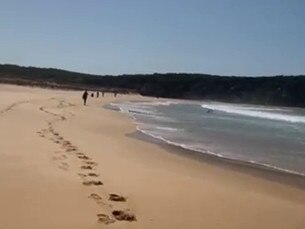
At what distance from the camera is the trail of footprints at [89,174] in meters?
5.61

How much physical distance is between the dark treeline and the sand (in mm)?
117889

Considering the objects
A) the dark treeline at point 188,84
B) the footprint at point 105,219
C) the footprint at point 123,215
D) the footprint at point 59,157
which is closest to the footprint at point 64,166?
the footprint at point 59,157

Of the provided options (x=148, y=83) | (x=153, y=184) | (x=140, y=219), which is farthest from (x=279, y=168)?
(x=148, y=83)

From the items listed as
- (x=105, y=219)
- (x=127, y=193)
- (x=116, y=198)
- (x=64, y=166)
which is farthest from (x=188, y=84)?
(x=105, y=219)

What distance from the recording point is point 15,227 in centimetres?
498

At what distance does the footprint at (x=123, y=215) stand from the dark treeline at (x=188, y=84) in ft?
401

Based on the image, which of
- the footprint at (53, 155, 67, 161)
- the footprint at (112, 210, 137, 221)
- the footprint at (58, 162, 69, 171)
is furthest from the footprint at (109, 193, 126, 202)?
the footprint at (53, 155, 67, 161)

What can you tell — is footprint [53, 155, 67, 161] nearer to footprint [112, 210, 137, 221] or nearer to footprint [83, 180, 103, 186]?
footprint [83, 180, 103, 186]

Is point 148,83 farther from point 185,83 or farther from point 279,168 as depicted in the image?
point 279,168

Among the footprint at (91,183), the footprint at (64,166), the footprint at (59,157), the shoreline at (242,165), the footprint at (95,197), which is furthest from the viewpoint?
the shoreline at (242,165)

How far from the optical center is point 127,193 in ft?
22.7

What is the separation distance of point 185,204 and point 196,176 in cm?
276

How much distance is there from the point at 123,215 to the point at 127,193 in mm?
1236

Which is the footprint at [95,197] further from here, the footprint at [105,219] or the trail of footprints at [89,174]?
the footprint at [105,219]
